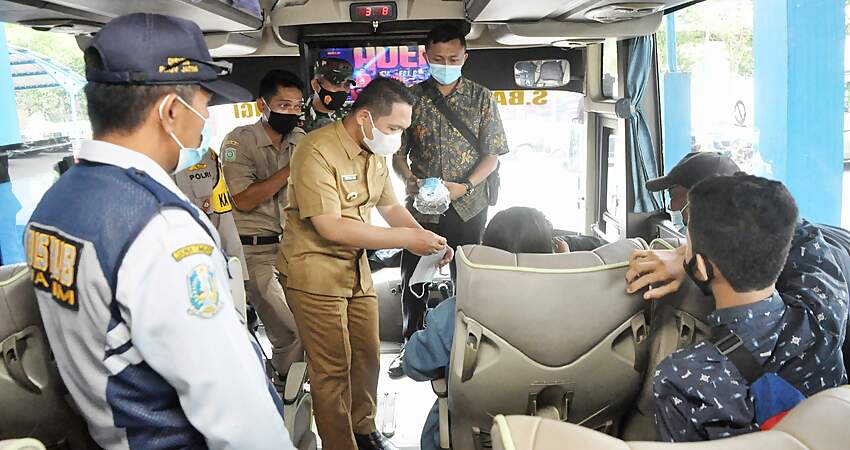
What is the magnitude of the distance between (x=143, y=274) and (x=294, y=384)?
131cm

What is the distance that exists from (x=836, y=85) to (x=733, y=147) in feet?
2.67

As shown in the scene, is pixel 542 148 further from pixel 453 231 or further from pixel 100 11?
pixel 100 11

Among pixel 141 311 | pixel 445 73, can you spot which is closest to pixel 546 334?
pixel 141 311

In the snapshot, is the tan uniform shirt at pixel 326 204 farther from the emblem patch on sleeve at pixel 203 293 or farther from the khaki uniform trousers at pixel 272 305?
the emblem patch on sleeve at pixel 203 293

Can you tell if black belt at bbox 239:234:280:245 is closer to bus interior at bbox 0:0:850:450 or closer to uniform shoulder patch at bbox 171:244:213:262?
bus interior at bbox 0:0:850:450

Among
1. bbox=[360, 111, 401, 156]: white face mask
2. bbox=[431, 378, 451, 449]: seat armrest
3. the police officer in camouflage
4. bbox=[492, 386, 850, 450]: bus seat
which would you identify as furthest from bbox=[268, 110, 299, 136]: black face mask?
bbox=[492, 386, 850, 450]: bus seat

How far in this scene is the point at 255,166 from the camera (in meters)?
3.62

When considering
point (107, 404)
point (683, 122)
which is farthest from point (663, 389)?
point (683, 122)

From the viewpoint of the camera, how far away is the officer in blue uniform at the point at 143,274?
128cm

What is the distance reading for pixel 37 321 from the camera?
5.70 feet

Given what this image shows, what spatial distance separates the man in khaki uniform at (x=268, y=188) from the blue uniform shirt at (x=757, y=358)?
8.13 feet

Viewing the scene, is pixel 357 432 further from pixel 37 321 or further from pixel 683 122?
pixel 683 122

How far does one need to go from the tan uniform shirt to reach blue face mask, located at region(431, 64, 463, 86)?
0.92 m

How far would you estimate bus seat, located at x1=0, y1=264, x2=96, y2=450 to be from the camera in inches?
66.1
